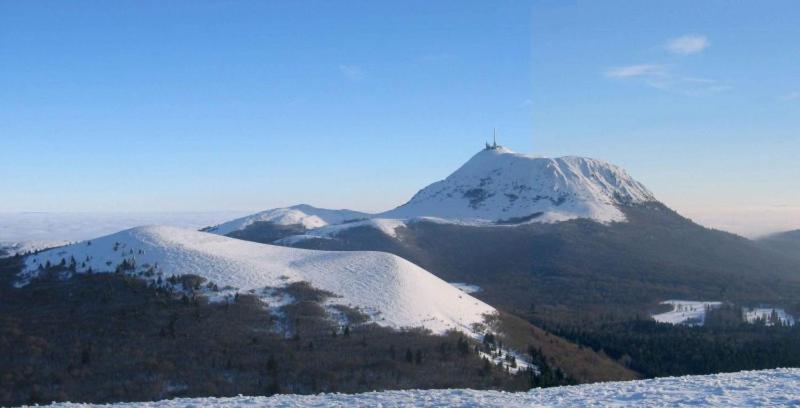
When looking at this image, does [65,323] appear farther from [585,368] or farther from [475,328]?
[585,368]

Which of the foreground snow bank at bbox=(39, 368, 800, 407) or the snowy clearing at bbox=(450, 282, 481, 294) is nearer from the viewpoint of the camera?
the foreground snow bank at bbox=(39, 368, 800, 407)

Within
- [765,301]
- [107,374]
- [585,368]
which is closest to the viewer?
[107,374]

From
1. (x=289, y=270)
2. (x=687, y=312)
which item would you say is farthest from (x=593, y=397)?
(x=687, y=312)

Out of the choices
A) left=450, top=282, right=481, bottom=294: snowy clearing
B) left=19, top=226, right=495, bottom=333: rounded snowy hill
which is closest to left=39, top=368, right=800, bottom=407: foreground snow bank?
left=19, top=226, right=495, bottom=333: rounded snowy hill

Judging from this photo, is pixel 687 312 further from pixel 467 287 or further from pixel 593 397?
pixel 593 397

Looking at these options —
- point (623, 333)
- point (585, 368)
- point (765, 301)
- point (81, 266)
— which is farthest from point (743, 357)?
point (765, 301)

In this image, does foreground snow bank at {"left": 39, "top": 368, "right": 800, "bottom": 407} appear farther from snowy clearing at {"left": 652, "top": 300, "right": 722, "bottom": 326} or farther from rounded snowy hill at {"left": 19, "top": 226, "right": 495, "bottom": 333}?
snowy clearing at {"left": 652, "top": 300, "right": 722, "bottom": 326}
